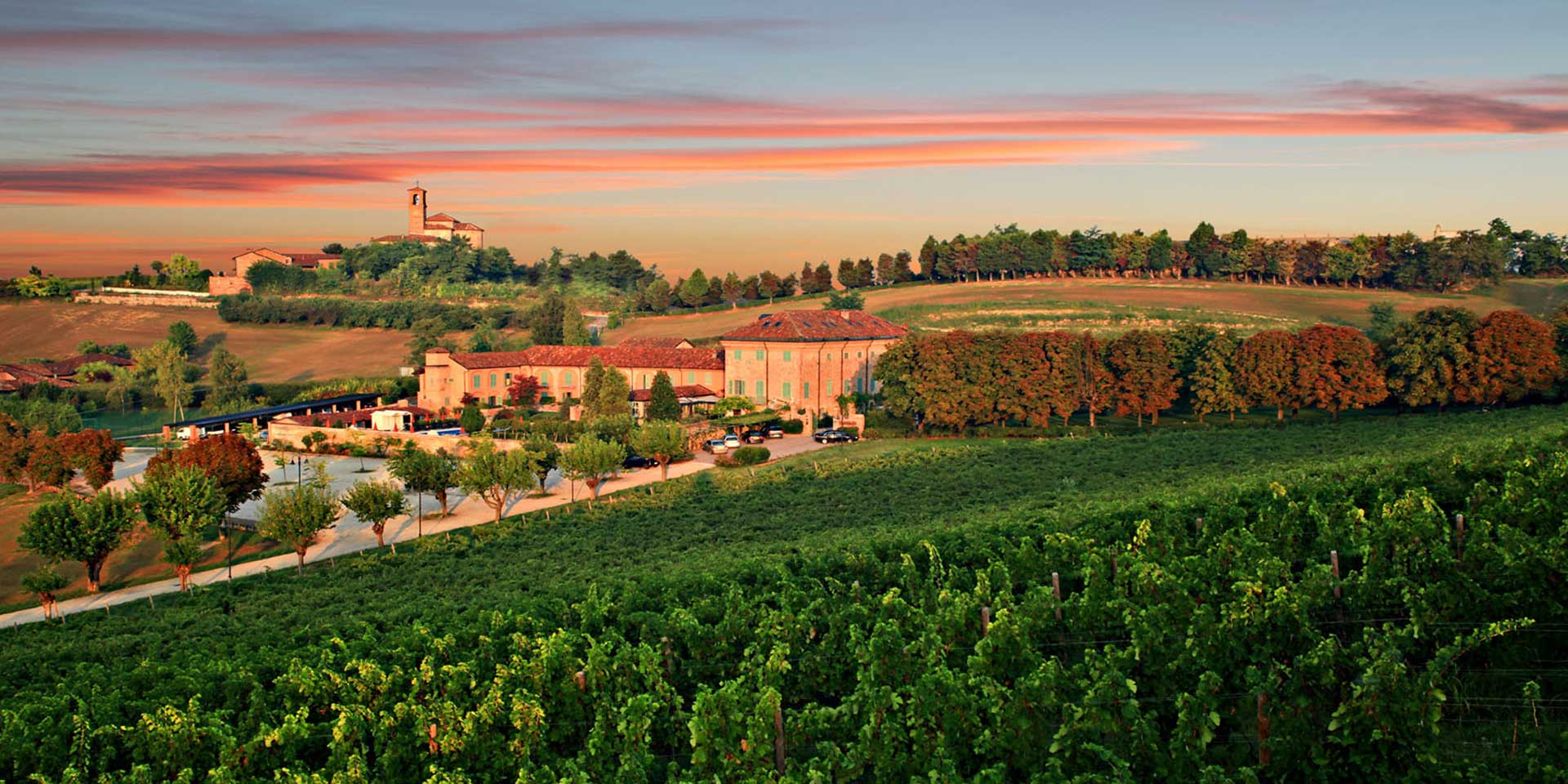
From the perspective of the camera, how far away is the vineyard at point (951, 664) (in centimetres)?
1323

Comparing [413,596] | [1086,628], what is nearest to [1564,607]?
[1086,628]

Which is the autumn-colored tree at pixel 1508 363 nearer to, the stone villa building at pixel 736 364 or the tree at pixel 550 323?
the stone villa building at pixel 736 364

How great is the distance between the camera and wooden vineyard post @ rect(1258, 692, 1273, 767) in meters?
13.0

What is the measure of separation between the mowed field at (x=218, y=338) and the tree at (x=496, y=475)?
2018 inches

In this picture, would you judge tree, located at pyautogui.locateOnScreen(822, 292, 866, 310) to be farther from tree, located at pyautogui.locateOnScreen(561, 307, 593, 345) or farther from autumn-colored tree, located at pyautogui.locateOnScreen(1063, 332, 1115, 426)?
autumn-colored tree, located at pyautogui.locateOnScreen(1063, 332, 1115, 426)

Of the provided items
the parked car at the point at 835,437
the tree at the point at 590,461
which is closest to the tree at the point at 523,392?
the parked car at the point at 835,437

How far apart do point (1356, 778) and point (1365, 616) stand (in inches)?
178

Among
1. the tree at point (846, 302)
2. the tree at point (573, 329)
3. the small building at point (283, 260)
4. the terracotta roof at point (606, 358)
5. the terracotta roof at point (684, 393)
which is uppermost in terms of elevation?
the small building at point (283, 260)

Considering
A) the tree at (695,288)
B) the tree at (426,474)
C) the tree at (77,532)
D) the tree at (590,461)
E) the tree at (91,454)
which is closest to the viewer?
the tree at (77,532)

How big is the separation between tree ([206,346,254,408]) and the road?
1471 centimetres

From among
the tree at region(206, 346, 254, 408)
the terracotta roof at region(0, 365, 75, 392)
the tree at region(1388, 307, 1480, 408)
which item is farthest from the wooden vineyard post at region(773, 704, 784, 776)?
the terracotta roof at region(0, 365, 75, 392)

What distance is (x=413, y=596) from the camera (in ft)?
90.9

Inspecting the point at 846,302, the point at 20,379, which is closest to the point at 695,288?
the point at 846,302

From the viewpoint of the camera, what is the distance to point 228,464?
41.0m
